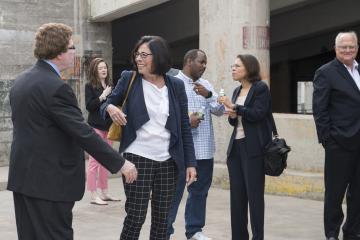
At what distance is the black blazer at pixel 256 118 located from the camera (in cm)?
548

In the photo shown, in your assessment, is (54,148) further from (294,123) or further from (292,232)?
(294,123)

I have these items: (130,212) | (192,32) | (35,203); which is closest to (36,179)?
(35,203)

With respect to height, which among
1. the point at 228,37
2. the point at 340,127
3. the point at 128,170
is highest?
the point at 228,37

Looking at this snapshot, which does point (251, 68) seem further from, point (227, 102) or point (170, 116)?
point (170, 116)

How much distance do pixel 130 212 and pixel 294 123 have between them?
4.23 meters

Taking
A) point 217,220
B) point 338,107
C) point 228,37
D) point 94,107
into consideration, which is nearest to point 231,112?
point 338,107

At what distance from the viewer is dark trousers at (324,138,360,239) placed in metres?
5.82

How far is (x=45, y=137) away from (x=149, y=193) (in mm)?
1062

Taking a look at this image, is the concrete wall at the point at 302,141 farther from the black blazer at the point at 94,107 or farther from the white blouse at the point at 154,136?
the white blouse at the point at 154,136

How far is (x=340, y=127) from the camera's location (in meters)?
5.77

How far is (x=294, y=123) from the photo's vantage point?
8.34 m

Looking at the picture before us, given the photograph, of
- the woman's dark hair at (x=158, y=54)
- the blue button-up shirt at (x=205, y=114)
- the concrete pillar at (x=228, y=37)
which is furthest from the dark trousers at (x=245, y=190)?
the concrete pillar at (x=228, y=37)

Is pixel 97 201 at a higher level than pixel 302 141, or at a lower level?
lower

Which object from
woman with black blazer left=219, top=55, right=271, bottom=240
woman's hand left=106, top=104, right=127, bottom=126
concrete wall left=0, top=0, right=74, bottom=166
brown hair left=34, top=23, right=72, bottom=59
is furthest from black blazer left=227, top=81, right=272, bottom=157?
concrete wall left=0, top=0, right=74, bottom=166
